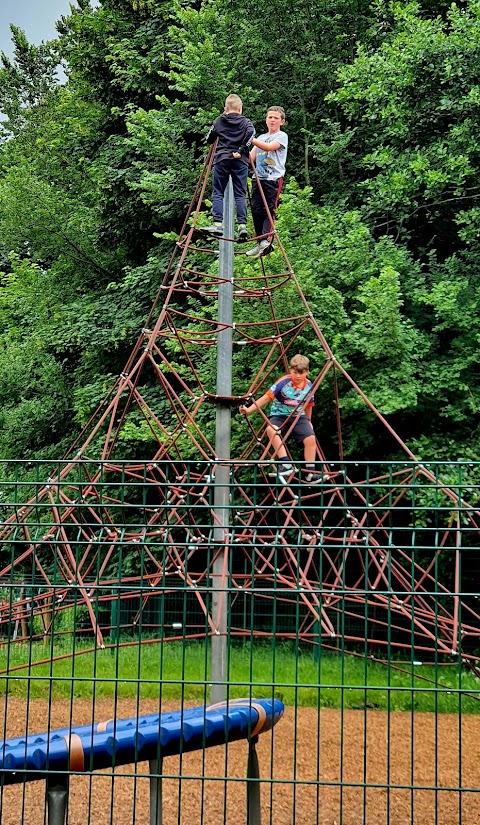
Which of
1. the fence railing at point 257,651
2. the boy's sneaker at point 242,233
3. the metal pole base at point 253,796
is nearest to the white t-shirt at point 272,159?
the boy's sneaker at point 242,233

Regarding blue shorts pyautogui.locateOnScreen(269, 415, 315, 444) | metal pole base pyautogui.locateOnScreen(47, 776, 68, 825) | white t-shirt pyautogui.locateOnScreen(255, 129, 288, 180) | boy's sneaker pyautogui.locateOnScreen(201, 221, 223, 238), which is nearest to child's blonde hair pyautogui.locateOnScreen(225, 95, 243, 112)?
white t-shirt pyautogui.locateOnScreen(255, 129, 288, 180)

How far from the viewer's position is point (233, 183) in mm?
6000

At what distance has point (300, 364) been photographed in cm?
540

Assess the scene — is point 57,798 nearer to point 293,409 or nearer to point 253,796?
point 253,796

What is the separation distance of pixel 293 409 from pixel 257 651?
4.24 metres

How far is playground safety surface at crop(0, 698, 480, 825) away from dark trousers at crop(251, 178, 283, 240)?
11.1 feet

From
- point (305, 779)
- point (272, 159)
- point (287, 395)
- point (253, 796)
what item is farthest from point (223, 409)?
point (253, 796)

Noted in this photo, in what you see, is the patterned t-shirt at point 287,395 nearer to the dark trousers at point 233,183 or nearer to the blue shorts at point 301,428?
the blue shorts at point 301,428

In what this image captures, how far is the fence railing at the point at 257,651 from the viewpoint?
9.00 ft

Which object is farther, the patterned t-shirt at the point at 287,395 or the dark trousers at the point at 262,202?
the dark trousers at the point at 262,202

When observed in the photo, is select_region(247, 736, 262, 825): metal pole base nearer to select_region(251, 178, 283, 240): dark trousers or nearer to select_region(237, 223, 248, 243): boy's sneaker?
select_region(237, 223, 248, 243): boy's sneaker

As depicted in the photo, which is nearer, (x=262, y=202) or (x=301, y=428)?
(x=301, y=428)

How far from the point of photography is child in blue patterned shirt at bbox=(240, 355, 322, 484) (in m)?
5.44

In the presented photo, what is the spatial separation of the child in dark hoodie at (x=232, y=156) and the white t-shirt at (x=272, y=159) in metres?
0.18
